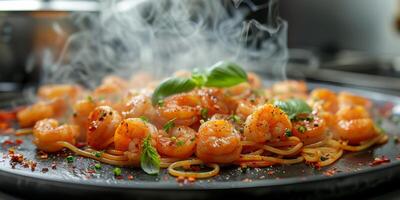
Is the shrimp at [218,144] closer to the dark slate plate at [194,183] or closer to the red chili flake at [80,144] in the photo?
the dark slate plate at [194,183]

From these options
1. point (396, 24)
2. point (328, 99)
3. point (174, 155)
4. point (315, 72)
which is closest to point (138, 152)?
point (174, 155)

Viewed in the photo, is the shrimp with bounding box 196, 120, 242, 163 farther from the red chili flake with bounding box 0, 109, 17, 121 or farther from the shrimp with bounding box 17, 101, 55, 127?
the red chili flake with bounding box 0, 109, 17, 121

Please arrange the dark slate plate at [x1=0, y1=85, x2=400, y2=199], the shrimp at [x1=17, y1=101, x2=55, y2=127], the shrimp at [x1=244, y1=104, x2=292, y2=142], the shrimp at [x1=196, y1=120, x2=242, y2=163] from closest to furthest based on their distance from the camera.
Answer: the dark slate plate at [x1=0, y1=85, x2=400, y2=199] < the shrimp at [x1=196, y1=120, x2=242, y2=163] < the shrimp at [x1=244, y1=104, x2=292, y2=142] < the shrimp at [x1=17, y1=101, x2=55, y2=127]

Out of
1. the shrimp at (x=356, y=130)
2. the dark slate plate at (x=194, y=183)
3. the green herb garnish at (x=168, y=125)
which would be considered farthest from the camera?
the shrimp at (x=356, y=130)

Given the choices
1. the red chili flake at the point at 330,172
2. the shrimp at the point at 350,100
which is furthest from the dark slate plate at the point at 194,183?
the shrimp at the point at 350,100

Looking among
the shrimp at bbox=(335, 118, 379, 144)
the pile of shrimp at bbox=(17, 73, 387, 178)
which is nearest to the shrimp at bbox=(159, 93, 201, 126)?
the pile of shrimp at bbox=(17, 73, 387, 178)

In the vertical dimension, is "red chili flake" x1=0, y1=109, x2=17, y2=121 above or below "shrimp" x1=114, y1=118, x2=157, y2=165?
below
